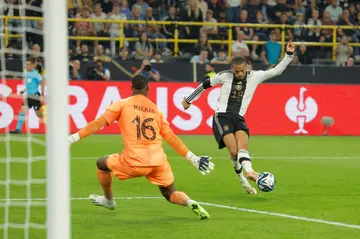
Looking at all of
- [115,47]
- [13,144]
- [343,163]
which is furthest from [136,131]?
[115,47]

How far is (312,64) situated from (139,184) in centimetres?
1465

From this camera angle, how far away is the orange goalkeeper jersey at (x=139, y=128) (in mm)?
9938

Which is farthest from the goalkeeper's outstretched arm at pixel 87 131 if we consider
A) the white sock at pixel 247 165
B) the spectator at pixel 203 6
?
the spectator at pixel 203 6

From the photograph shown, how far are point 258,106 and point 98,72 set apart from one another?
4291mm

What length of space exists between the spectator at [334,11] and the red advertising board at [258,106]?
17.6 ft

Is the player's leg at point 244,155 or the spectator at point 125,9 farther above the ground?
the spectator at point 125,9

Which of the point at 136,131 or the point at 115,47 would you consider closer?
the point at 136,131

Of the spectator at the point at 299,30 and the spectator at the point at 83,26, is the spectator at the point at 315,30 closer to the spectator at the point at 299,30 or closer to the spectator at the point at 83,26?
the spectator at the point at 299,30

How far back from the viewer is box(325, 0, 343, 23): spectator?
28.5m

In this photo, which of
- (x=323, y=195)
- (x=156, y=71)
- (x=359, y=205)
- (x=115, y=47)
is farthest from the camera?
(x=115, y=47)

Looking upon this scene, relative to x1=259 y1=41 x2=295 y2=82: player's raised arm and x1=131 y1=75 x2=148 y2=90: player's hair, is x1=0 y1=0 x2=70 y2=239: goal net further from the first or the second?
x1=259 y1=41 x2=295 y2=82: player's raised arm

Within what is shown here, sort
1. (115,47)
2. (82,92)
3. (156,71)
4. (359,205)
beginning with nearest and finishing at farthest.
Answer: (359,205) < (82,92) < (156,71) < (115,47)

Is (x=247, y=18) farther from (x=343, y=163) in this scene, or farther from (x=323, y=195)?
(x=323, y=195)

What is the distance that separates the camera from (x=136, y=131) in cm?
997
